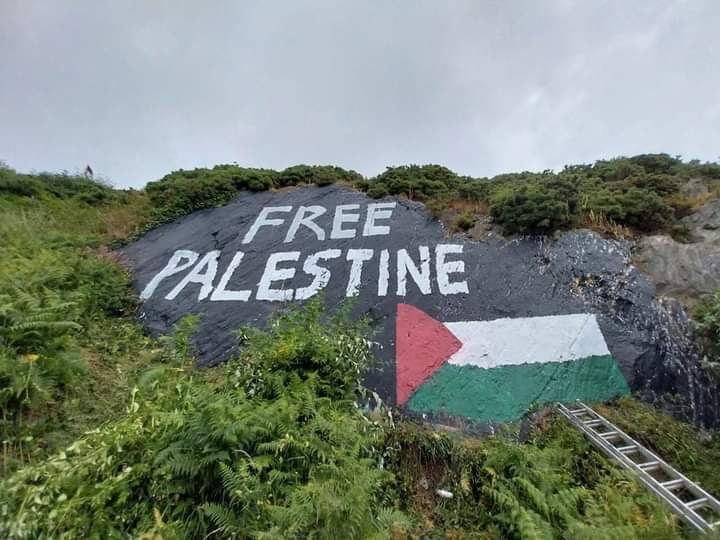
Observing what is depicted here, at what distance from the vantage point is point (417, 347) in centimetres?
571

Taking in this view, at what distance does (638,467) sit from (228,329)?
587 centimetres

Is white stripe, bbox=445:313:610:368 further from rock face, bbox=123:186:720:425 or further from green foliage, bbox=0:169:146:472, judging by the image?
green foliage, bbox=0:169:146:472

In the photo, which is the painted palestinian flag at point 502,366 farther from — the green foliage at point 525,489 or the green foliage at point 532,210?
the green foliage at point 532,210

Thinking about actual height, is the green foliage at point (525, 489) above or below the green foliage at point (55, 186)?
below

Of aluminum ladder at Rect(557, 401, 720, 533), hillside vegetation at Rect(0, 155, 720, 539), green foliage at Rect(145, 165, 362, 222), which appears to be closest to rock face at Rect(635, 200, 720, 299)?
hillside vegetation at Rect(0, 155, 720, 539)

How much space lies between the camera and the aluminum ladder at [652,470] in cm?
292

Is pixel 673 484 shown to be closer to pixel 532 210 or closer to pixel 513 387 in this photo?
pixel 513 387

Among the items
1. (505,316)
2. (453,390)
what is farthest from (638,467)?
(505,316)

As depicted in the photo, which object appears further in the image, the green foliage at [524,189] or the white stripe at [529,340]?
the green foliage at [524,189]

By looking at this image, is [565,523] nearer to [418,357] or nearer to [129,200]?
[418,357]

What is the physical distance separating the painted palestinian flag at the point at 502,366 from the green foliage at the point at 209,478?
194 cm

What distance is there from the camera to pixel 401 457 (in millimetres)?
3863

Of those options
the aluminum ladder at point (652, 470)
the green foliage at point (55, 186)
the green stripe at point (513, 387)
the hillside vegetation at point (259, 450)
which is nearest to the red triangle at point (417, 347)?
the green stripe at point (513, 387)

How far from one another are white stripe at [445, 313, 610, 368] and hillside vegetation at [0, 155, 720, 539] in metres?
0.92
